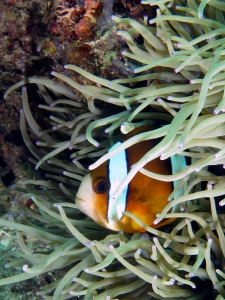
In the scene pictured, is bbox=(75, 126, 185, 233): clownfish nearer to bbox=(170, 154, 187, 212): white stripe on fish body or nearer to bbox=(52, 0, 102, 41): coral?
bbox=(170, 154, 187, 212): white stripe on fish body

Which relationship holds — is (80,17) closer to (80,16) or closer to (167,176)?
(80,16)

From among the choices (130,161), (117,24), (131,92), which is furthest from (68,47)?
(130,161)

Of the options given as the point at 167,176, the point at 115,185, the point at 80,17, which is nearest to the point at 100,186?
the point at 115,185

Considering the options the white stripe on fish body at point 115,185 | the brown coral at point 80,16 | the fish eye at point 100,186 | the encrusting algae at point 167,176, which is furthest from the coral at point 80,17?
the fish eye at point 100,186

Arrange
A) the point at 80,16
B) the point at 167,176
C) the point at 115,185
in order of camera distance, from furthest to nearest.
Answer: the point at 80,16 < the point at 115,185 < the point at 167,176

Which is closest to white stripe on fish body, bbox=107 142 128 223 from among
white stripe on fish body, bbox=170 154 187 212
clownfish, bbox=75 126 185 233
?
clownfish, bbox=75 126 185 233

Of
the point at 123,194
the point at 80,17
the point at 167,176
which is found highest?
the point at 80,17
